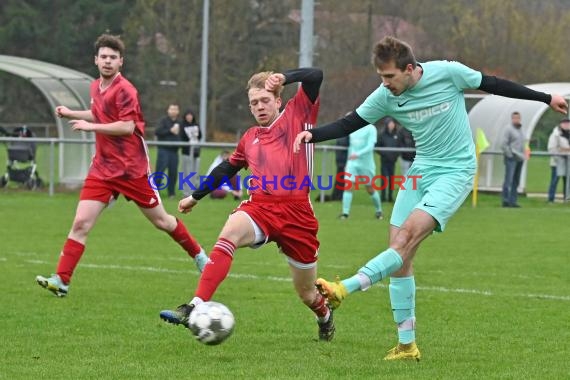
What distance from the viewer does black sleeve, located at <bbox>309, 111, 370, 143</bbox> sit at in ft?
23.2

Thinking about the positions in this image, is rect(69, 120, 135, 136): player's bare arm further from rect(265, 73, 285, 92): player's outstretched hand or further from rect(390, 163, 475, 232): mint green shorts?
rect(390, 163, 475, 232): mint green shorts

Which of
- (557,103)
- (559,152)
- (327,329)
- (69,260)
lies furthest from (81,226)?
(559,152)

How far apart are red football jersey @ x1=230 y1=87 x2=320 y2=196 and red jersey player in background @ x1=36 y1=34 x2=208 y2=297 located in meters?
2.40

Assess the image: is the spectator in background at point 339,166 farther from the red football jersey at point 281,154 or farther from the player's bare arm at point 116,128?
the red football jersey at point 281,154

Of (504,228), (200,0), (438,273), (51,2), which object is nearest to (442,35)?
(200,0)

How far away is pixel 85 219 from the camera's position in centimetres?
994

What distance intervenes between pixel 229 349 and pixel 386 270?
4.93ft

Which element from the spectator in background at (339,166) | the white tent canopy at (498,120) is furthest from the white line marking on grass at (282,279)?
the white tent canopy at (498,120)

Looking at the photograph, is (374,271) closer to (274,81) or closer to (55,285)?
(274,81)

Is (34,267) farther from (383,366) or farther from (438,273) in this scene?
(383,366)

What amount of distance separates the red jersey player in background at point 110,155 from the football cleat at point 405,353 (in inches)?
136

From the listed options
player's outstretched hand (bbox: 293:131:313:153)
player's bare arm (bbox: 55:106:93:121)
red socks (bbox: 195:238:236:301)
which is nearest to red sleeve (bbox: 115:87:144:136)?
player's bare arm (bbox: 55:106:93:121)

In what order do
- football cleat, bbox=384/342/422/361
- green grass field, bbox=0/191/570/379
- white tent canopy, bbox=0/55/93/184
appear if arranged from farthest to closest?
white tent canopy, bbox=0/55/93/184
football cleat, bbox=384/342/422/361
green grass field, bbox=0/191/570/379

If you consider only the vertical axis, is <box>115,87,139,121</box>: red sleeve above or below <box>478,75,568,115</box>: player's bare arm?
below
